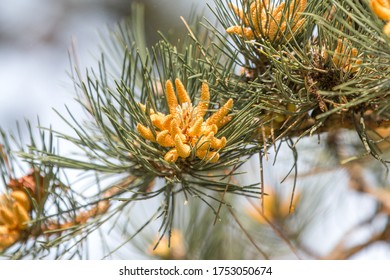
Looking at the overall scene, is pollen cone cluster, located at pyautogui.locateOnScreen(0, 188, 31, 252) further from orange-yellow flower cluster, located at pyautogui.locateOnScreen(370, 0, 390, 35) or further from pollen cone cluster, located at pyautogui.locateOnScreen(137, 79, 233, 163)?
orange-yellow flower cluster, located at pyautogui.locateOnScreen(370, 0, 390, 35)

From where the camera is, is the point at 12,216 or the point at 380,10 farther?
the point at 12,216

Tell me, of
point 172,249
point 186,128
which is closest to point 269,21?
point 186,128

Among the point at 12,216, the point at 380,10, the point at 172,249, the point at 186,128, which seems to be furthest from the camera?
the point at 172,249

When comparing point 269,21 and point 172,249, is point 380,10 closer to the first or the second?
point 269,21

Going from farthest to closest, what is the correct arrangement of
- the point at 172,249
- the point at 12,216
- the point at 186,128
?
1. the point at 172,249
2. the point at 12,216
3. the point at 186,128

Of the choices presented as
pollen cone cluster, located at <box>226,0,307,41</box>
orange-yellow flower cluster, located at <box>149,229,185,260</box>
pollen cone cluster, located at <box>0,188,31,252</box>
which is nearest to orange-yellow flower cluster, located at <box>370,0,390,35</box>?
pollen cone cluster, located at <box>226,0,307,41</box>
